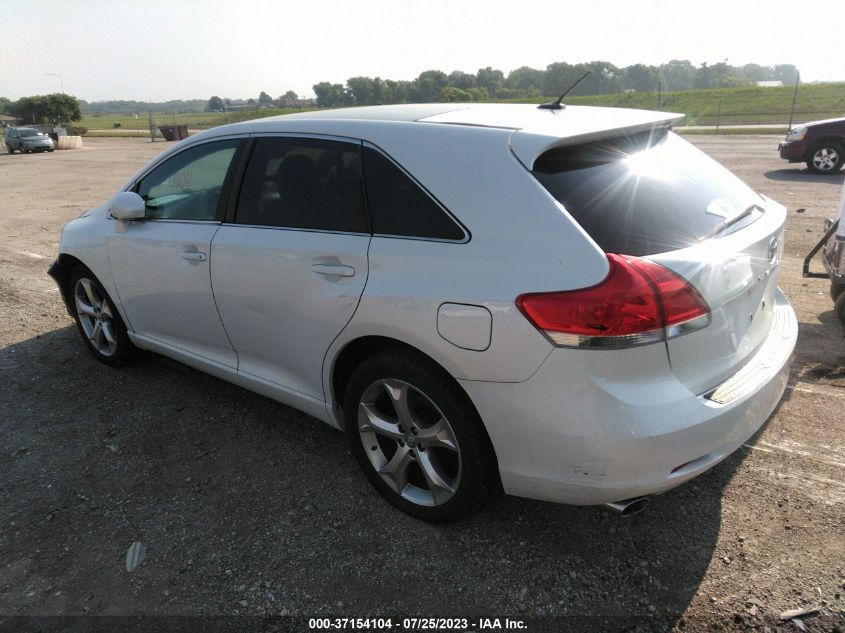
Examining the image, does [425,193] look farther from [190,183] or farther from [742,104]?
[742,104]

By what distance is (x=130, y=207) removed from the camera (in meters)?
3.75

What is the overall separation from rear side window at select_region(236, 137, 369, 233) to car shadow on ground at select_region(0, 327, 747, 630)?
1275mm

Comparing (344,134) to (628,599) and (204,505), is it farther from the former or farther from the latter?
(628,599)

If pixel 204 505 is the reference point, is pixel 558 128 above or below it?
above

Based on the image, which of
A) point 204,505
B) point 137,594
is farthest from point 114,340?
point 137,594

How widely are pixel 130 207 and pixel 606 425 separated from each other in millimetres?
3013

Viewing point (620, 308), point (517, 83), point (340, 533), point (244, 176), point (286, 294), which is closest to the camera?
point (620, 308)

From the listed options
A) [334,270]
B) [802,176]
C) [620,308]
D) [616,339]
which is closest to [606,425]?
[616,339]

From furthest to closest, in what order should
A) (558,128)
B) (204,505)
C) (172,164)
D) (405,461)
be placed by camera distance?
(172,164), (204,505), (405,461), (558,128)

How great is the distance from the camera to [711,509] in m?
2.81

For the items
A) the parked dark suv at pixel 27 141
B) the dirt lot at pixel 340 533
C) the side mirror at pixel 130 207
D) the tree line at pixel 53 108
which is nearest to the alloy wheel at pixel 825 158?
the dirt lot at pixel 340 533

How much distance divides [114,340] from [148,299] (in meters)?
0.77

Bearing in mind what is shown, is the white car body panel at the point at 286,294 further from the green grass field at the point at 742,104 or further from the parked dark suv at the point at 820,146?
the green grass field at the point at 742,104

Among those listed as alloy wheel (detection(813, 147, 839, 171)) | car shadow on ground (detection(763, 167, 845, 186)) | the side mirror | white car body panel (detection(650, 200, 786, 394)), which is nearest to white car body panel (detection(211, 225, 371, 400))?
the side mirror
